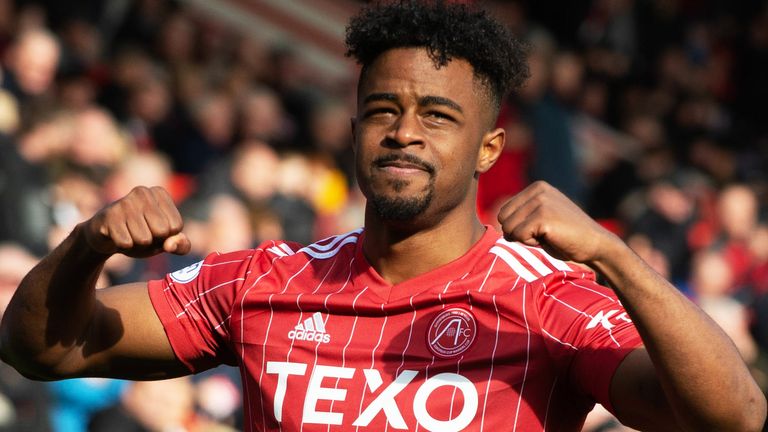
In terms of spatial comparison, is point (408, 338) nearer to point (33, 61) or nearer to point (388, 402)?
point (388, 402)

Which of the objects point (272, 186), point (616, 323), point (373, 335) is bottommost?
point (272, 186)

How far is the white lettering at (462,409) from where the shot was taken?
150 inches

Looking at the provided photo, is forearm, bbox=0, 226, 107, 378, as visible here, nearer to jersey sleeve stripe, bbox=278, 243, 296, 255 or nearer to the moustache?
jersey sleeve stripe, bbox=278, 243, 296, 255

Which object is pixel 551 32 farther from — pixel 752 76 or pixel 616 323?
pixel 616 323

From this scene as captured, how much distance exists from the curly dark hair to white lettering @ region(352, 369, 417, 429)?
0.89 meters

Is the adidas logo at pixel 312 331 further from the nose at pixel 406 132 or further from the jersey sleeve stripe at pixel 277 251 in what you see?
the nose at pixel 406 132

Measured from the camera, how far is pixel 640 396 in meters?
3.60

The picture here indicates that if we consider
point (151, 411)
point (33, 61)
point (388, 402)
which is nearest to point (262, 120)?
point (33, 61)

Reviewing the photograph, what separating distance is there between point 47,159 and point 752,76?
10351 millimetres

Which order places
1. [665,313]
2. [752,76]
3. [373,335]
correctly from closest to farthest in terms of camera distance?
1. [665,313]
2. [373,335]
3. [752,76]

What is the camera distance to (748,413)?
351 cm

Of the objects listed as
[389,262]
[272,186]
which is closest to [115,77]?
[272,186]

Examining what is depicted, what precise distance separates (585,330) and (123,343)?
1.40 m

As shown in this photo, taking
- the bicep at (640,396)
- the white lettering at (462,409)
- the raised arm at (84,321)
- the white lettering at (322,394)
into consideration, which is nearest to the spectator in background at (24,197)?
the raised arm at (84,321)
